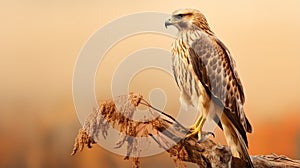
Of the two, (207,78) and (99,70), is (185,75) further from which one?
(99,70)

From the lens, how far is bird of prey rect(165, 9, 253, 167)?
1923mm

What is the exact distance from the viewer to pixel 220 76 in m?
1.93

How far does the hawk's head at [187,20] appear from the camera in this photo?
1978 mm

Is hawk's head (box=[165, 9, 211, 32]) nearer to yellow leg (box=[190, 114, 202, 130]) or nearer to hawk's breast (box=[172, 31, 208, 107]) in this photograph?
hawk's breast (box=[172, 31, 208, 107])

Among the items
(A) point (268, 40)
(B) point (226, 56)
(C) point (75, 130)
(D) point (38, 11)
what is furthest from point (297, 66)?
(D) point (38, 11)

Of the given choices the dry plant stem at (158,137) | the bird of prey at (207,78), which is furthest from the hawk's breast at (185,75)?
the dry plant stem at (158,137)

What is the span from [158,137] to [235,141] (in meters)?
0.28

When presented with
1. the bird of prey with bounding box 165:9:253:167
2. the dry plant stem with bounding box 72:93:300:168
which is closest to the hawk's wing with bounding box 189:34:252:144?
the bird of prey with bounding box 165:9:253:167

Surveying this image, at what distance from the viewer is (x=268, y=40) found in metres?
2.04

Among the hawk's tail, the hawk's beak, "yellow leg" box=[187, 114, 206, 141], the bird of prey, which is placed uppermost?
the hawk's beak

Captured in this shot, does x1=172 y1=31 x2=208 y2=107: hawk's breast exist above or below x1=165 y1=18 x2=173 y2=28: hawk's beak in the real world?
below

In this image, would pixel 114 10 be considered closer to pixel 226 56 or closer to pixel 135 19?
pixel 135 19

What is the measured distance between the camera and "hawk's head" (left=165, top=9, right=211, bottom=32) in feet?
6.49

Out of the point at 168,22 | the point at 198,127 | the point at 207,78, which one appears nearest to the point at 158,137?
the point at 198,127
